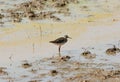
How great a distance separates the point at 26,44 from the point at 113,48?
2.84 m

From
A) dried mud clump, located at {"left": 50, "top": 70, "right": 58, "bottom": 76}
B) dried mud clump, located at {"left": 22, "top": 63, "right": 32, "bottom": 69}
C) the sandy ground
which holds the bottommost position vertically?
the sandy ground

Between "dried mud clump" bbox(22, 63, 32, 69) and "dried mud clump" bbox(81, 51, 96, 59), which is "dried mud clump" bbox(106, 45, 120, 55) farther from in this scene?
"dried mud clump" bbox(22, 63, 32, 69)

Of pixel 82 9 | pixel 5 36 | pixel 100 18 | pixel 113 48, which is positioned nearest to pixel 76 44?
pixel 113 48

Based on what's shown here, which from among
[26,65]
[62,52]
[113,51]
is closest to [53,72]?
[26,65]

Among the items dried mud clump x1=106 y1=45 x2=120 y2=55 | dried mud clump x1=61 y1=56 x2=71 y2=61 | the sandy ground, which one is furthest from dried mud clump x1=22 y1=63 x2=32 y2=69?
dried mud clump x1=106 y1=45 x2=120 y2=55

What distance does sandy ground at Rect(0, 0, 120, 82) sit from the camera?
12172 millimetres

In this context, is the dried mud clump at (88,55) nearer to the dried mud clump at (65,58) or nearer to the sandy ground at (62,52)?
the sandy ground at (62,52)

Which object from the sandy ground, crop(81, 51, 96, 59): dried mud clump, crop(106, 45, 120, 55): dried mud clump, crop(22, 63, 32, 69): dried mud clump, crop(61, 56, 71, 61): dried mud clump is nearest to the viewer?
the sandy ground

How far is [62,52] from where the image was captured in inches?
563

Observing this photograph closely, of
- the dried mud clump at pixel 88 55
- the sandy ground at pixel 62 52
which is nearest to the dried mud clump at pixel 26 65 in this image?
the sandy ground at pixel 62 52

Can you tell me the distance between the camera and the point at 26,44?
15.3 m

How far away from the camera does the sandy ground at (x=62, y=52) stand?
39.9 feet

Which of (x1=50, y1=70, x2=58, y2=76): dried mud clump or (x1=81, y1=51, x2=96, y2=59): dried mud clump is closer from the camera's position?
(x1=50, y1=70, x2=58, y2=76): dried mud clump

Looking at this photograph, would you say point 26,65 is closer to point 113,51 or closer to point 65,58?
point 65,58
